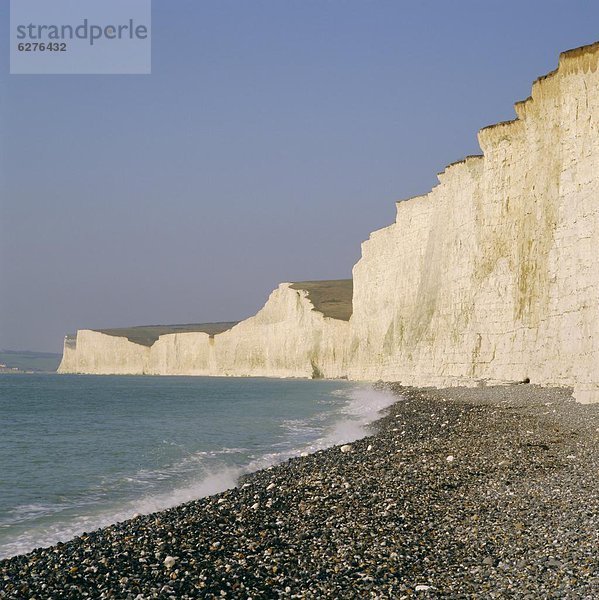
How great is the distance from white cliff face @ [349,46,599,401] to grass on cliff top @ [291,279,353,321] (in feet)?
71.2

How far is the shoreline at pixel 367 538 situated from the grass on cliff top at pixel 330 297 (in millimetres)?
57752

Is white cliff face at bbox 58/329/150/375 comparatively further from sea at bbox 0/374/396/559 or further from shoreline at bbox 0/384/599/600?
shoreline at bbox 0/384/599/600

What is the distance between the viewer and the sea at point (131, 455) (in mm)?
9836

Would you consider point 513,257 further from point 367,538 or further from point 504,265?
point 367,538

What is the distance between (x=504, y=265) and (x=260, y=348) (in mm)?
52720

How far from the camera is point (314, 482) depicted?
9.99 meters

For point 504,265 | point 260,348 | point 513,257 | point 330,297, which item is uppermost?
point 330,297

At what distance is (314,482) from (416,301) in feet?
110

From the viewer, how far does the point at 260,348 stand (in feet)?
264

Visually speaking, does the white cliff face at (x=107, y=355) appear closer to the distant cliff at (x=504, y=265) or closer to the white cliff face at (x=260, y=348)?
the white cliff face at (x=260, y=348)

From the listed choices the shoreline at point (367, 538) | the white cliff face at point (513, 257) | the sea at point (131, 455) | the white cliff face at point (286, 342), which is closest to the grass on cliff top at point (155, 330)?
the white cliff face at point (286, 342)

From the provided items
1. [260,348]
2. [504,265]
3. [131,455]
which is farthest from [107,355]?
[131,455]

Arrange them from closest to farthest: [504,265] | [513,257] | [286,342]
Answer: [513,257] < [504,265] < [286,342]

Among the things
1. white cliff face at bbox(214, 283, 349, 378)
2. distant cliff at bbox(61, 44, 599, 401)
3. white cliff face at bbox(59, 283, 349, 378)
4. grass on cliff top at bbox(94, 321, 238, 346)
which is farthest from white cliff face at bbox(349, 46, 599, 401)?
grass on cliff top at bbox(94, 321, 238, 346)
